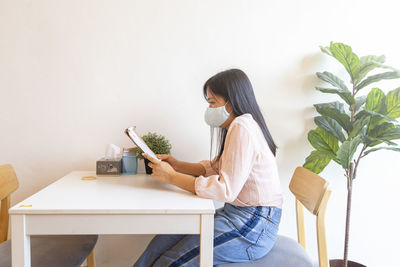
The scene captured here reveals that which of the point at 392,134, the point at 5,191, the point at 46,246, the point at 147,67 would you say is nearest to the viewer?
the point at 46,246

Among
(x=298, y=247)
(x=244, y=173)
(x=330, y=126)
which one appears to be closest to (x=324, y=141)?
(x=330, y=126)

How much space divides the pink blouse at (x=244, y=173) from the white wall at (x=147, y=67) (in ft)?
1.97

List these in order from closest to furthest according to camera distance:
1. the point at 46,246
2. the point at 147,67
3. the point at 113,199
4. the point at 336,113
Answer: the point at 113,199, the point at 46,246, the point at 336,113, the point at 147,67

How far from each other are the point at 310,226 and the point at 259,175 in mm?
872

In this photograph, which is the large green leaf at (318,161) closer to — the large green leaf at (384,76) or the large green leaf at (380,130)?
the large green leaf at (380,130)

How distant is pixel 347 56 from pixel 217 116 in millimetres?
757

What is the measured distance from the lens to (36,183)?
182cm

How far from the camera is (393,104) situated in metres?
1.55

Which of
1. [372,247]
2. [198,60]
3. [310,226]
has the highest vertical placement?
[198,60]

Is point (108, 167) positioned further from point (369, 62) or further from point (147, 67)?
point (369, 62)

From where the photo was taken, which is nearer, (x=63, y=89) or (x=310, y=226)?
(x=63, y=89)

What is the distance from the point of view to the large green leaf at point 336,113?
5.29 feet

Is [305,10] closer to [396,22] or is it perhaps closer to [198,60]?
[396,22]

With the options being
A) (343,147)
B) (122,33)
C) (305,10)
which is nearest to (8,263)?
(122,33)
